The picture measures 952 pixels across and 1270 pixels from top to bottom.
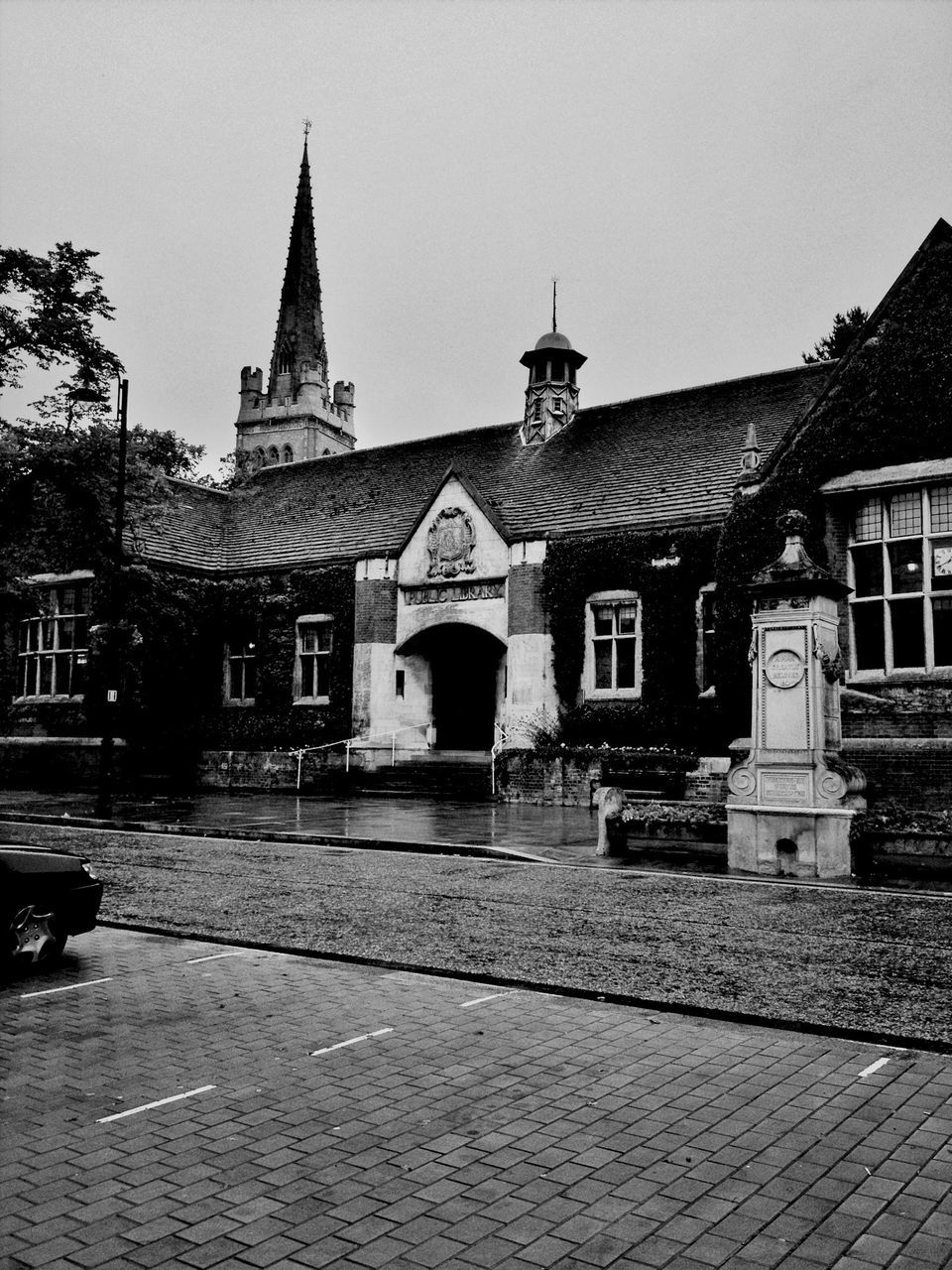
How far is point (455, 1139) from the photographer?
14.9 ft

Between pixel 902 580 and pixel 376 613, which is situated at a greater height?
pixel 376 613

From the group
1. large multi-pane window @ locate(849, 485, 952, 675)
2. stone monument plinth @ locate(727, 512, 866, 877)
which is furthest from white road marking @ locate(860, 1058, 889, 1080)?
large multi-pane window @ locate(849, 485, 952, 675)

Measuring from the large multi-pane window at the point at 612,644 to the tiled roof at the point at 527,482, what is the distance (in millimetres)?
1955

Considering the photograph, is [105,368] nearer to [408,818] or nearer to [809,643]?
[408,818]

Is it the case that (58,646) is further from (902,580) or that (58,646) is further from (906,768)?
(906,768)

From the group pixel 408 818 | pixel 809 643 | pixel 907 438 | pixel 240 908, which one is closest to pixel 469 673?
pixel 408 818

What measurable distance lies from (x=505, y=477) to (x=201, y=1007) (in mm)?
27041

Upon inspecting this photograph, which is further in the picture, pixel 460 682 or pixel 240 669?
pixel 240 669

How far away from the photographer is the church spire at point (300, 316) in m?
79.1

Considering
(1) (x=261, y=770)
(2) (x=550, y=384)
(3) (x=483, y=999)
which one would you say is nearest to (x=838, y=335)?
(2) (x=550, y=384)

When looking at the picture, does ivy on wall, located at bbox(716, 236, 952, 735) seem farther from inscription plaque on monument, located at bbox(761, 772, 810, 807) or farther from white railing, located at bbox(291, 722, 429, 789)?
white railing, located at bbox(291, 722, 429, 789)

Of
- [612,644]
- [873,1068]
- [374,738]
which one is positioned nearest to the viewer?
A: [873,1068]

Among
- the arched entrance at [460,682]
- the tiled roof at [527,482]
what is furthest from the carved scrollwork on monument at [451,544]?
the arched entrance at [460,682]

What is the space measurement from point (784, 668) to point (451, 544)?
1745 centimetres
